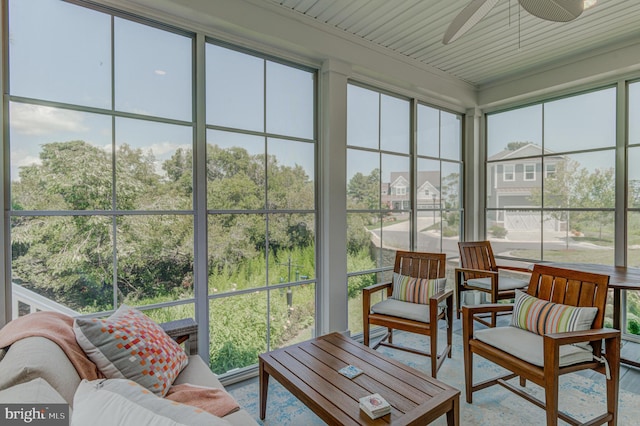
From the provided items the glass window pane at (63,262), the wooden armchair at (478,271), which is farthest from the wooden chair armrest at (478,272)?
the glass window pane at (63,262)

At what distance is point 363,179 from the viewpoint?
327 cm

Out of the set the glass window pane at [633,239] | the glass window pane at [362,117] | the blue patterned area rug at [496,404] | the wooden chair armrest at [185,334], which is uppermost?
the glass window pane at [362,117]

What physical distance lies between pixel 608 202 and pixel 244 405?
4.00 metres

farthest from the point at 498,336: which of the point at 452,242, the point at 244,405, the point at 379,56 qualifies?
the point at 379,56

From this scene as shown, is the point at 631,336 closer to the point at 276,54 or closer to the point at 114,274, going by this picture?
the point at 276,54

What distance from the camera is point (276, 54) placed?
2680 millimetres

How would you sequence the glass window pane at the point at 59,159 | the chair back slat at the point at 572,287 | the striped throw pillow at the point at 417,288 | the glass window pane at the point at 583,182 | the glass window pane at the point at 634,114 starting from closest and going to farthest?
the glass window pane at the point at 59,159
the chair back slat at the point at 572,287
the striped throw pillow at the point at 417,288
the glass window pane at the point at 634,114
the glass window pane at the point at 583,182

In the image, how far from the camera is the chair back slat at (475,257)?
3617mm

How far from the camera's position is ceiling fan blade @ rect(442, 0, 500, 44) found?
177 cm

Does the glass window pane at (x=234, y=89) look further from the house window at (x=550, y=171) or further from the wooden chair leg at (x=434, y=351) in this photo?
the house window at (x=550, y=171)

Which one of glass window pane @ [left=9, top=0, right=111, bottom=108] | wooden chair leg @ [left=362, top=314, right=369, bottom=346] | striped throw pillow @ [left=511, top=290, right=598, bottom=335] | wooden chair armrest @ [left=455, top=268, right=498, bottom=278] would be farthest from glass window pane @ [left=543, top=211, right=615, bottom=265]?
glass window pane @ [left=9, top=0, right=111, bottom=108]

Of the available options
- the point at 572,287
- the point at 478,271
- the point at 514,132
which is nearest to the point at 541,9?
the point at 572,287

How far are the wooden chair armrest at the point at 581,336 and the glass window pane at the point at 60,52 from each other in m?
3.00

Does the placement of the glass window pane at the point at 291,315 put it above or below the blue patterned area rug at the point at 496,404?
above
